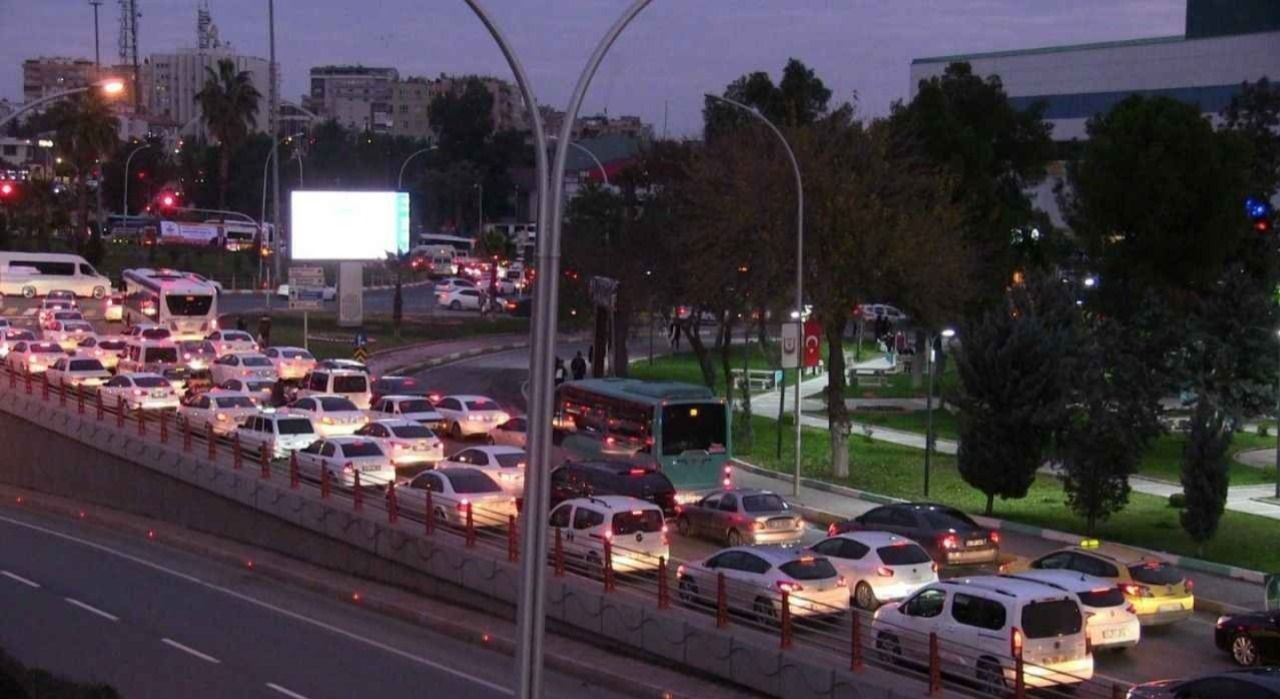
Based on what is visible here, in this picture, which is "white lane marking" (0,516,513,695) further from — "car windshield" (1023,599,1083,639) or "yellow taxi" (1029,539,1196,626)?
"yellow taxi" (1029,539,1196,626)

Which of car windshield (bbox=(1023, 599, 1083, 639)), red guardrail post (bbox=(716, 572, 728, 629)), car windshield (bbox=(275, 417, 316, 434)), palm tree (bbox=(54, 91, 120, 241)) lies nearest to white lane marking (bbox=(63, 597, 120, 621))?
car windshield (bbox=(275, 417, 316, 434))

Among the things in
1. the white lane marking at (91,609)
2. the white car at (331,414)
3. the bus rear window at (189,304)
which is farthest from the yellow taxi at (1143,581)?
the bus rear window at (189,304)

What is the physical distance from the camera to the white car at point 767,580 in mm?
21797

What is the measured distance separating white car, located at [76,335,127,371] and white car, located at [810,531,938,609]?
3333 centimetres

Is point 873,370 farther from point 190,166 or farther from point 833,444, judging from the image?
point 190,166

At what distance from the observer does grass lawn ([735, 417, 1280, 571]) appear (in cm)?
3119

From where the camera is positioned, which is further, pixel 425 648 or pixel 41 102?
pixel 41 102

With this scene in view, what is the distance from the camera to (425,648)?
2372 cm

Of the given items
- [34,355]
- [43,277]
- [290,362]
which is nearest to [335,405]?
[290,362]

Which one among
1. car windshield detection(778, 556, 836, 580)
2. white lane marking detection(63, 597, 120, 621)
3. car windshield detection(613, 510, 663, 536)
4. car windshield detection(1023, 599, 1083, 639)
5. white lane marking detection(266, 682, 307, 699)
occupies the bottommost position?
white lane marking detection(63, 597, 120, 621)

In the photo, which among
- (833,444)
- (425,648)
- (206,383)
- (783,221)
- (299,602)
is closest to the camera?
(425,648)

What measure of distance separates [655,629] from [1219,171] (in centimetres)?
2797

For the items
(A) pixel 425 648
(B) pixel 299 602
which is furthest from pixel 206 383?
(A) pixel 425 648

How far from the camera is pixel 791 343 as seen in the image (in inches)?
1459
